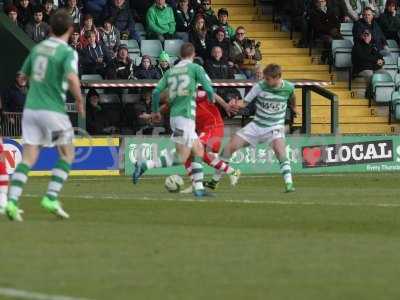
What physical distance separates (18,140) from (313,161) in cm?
599

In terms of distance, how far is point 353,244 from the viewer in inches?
518

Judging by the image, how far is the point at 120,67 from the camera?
98.2 ft

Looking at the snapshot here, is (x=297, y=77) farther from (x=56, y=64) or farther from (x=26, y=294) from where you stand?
(x=26, y=294)

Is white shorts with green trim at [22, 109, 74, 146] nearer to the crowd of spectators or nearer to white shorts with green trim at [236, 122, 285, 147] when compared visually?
white shorts with green trim at [236, 122, 285, 147]

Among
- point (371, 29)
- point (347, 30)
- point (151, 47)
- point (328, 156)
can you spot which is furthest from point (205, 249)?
point (347, 30)

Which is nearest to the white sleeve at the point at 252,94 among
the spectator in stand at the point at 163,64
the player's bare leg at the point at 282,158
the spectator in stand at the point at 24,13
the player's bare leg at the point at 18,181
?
the player's bare leg at the point at 282,158

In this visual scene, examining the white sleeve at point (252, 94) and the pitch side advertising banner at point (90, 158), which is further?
the pitch side advertising banner at point (90, 158)

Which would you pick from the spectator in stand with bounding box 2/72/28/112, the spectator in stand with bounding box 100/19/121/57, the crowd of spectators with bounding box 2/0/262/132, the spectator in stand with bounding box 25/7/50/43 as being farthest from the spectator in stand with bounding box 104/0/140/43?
the spectator in stand with bounding box 2/72/28/112

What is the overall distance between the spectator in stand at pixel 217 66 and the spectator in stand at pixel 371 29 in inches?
173

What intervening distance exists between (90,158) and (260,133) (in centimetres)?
659

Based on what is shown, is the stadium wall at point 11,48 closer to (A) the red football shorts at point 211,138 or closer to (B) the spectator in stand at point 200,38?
(B) the spectator in stand at point 200,38

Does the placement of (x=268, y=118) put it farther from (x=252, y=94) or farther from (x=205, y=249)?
(x=205, y=249)

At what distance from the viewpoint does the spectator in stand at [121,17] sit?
31.7 meters

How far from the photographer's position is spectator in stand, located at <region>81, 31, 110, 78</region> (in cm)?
3017
